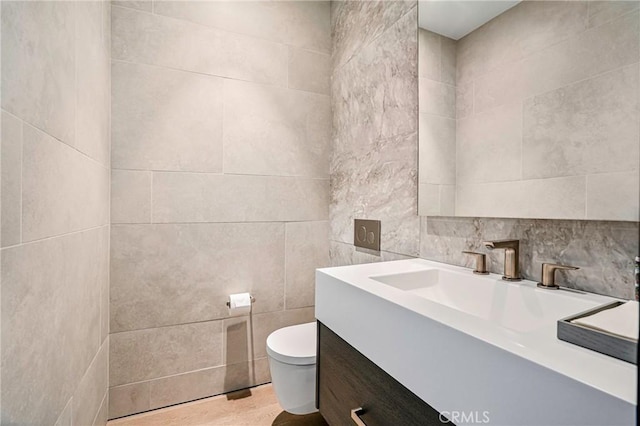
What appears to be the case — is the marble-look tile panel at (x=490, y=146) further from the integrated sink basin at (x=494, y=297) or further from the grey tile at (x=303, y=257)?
the grey tile at (x=303, y=257)

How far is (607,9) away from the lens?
78cm

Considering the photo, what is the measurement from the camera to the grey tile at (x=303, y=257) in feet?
6.27

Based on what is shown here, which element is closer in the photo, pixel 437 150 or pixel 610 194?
pixel 610 194

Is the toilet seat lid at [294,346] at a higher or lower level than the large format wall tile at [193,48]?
lower

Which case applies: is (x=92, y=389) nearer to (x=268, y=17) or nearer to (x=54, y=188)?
(x=54, y=188)

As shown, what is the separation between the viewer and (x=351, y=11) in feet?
5.94

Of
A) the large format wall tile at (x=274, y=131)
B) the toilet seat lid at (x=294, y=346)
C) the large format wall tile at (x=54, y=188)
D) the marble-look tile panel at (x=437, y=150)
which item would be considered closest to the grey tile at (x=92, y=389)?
the large format wall tile at (x=54, y=188)

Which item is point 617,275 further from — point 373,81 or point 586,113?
point 373,81

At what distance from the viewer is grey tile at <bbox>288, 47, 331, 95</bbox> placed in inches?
75.4

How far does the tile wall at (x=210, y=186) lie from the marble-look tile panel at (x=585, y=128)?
124 centimetres

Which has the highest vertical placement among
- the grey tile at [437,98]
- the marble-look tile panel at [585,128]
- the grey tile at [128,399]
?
the grey tile at [437,98]

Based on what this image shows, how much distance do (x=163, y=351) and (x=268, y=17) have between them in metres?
1.91

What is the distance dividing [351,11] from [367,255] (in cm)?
137

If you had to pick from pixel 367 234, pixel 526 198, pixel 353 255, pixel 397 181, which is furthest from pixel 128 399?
pixel 526 198
